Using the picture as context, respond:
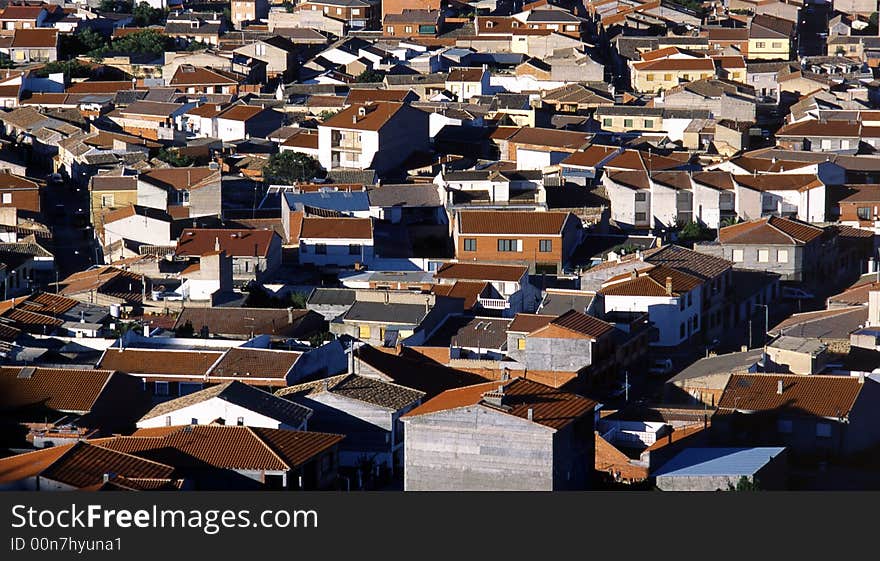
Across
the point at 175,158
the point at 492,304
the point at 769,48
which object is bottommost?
the point at 492,304

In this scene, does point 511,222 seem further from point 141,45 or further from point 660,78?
point 141,45

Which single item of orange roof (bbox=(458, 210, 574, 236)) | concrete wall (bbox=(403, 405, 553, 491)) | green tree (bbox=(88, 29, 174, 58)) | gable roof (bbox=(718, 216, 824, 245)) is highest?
green tree (bbox=(88, 29, 174, 58))

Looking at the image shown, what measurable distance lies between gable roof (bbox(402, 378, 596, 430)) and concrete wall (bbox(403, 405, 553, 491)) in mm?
113

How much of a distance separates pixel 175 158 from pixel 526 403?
62.1ft

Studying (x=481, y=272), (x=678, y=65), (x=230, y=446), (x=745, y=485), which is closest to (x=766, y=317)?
(x=481, y=272)

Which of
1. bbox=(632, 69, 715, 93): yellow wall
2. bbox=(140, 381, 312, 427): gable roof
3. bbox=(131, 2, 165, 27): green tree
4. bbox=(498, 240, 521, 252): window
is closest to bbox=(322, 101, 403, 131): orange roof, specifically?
bbox=(498, 240, 521, 252): window

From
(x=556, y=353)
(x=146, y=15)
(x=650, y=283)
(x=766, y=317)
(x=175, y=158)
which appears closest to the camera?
(x=556, y=353)

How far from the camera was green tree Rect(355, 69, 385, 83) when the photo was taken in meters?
45.7

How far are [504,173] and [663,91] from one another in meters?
10.7

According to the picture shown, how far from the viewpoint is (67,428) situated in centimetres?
1998

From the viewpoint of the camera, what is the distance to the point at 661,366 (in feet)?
83.0

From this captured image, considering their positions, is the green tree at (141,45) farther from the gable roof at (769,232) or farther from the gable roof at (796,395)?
the gable roof at (796,395)

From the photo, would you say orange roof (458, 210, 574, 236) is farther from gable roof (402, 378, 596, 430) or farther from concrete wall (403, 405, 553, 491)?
concrete wall (403, 405, 553, 491)

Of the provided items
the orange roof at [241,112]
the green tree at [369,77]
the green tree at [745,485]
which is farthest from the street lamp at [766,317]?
the green tree at [369,77]
